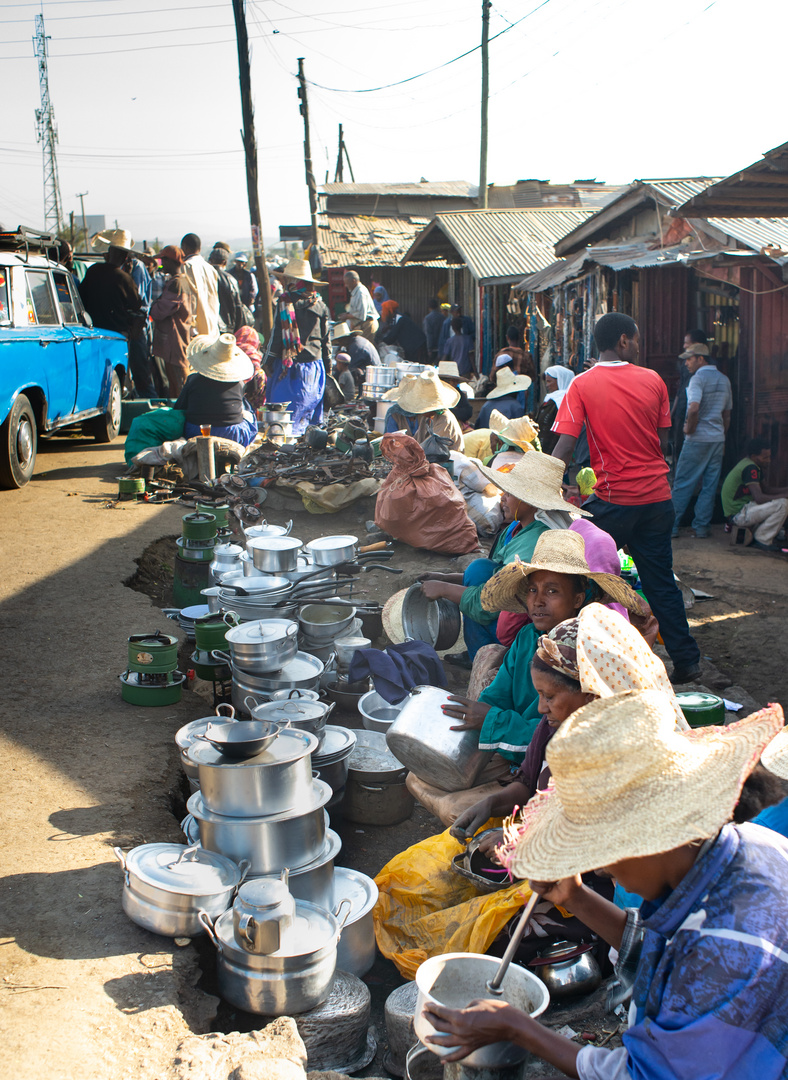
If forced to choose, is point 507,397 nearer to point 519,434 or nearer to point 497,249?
point 519,434

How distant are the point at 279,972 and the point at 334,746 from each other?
1287 mm

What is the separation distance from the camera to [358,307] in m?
16.6

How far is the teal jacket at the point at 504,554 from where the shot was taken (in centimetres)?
400

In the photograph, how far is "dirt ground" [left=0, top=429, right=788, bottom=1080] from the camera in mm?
2410

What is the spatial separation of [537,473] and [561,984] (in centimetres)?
230

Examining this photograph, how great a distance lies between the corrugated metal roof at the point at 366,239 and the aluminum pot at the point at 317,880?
64.5ft

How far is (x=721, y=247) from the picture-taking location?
859cm

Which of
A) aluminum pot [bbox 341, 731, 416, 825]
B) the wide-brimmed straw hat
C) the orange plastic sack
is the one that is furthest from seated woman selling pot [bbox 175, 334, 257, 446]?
aluminum pot [bbox 341, 731, 416, 825]

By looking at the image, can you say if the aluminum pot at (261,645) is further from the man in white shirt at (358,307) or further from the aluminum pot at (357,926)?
the man in white shirt at (358,307)

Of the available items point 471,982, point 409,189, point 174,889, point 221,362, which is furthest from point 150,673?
point 409,189

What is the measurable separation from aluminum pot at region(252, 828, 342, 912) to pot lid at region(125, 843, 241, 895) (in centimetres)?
19

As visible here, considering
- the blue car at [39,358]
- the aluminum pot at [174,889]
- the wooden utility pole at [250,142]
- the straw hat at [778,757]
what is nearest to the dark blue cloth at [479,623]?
the aluminum pot at [174,889]

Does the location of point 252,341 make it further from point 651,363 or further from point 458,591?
point 458,591

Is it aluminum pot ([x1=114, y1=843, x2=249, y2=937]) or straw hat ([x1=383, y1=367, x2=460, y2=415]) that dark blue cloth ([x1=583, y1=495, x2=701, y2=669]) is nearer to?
aluminum pot ([x1=114, y1=843, x2=249, y2=937])
